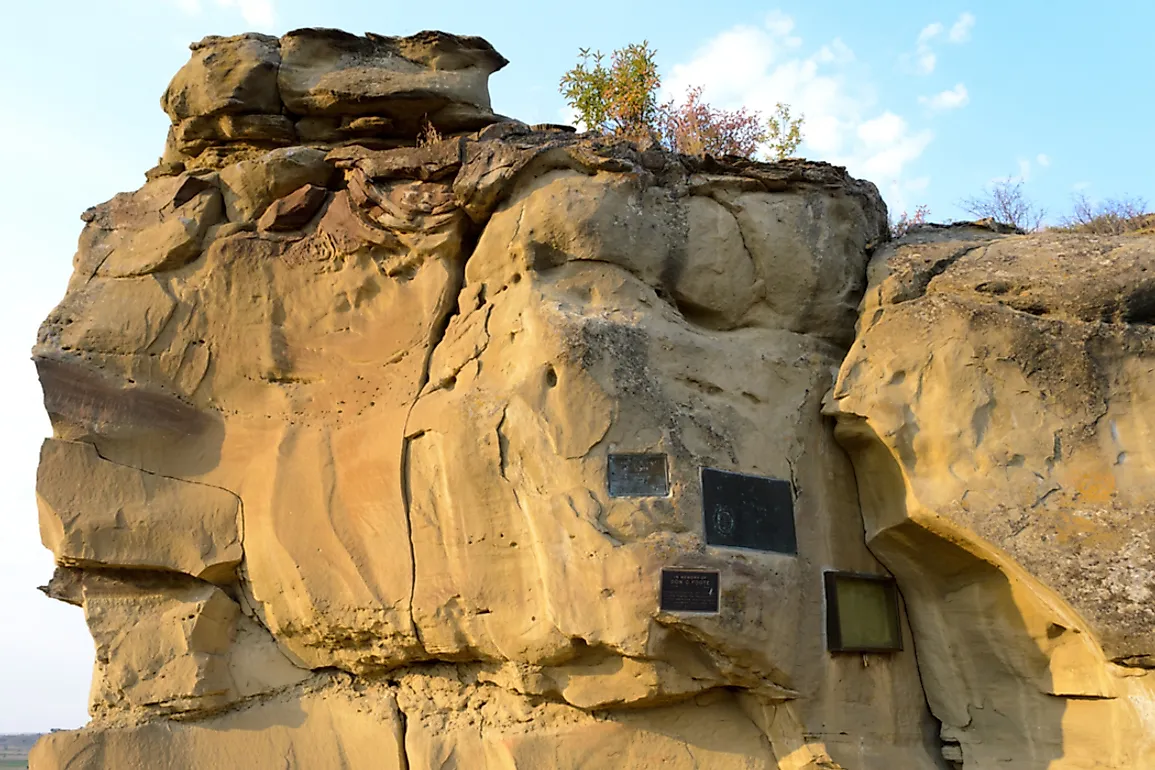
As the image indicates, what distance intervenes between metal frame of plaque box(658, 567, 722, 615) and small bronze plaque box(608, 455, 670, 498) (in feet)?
1.45

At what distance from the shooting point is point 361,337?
6.51m

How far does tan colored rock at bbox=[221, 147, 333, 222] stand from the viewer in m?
6.92

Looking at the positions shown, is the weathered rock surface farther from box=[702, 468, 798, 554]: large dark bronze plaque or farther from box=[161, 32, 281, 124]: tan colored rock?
box=[702, 468, 798, 554]: large dark bronze plaque

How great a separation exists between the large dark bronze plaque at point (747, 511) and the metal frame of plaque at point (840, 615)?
344 mm

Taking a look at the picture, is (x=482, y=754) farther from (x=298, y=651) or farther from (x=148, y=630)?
(x=148, y=630)

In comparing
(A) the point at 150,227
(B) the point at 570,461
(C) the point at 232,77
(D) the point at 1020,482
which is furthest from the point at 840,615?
(C) the point at 232,77

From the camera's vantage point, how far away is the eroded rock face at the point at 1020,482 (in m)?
5.05

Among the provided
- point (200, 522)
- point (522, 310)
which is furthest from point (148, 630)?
point (522, 310)

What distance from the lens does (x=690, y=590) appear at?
5.09 m

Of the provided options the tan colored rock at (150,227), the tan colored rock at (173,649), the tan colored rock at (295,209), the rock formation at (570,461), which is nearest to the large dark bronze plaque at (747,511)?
the rock formation at (570,461)

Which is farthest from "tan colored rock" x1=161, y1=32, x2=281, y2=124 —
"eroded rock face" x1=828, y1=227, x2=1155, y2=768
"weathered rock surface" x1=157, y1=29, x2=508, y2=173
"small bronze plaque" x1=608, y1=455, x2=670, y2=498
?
"eroded rock face" x1=828, y1=227, x2=1155, y2=768

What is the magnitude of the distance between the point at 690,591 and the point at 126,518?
3.73 meters

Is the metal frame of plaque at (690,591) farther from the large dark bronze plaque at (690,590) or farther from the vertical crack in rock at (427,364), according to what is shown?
the vertical crack in rock at (427,364)

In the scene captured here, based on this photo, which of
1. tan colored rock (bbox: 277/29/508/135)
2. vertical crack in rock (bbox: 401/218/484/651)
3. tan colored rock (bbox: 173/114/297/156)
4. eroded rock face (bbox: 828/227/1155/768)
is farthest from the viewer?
tan colored rock (bbox: 173/114/297/156)
